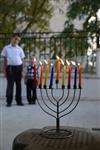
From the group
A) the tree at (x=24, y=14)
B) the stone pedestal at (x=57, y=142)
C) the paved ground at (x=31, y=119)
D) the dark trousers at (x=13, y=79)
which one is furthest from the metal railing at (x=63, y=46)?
the stone pedestal at (x=57, y=142)

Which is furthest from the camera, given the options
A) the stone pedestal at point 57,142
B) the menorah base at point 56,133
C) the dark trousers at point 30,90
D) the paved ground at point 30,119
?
the dark trousers at point 30,90

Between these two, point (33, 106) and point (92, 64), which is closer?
point (33, 106)

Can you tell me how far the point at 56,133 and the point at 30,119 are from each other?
4876 mm

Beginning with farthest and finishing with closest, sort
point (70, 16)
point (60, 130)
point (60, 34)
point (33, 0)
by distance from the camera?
point (33, 0) → point (70, 16) → point (60, 34) → point (60, 130)

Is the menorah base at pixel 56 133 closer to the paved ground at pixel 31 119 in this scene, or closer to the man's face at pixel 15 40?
the paved ground at pixel 31 119

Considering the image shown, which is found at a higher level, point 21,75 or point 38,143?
point 21,75

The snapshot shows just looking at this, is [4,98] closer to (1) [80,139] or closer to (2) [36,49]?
(2) [36,49]

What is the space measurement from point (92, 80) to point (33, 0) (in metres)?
9.93

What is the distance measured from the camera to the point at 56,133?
4.34 m

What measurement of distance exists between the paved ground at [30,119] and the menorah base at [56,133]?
2.09 meters

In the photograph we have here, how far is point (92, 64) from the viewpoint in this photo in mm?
12773

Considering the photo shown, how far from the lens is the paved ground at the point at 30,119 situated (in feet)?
25.0

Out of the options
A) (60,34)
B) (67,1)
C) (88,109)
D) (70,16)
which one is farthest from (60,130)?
(67,1)

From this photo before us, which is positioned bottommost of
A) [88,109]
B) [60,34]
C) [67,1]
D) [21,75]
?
[88,109]
